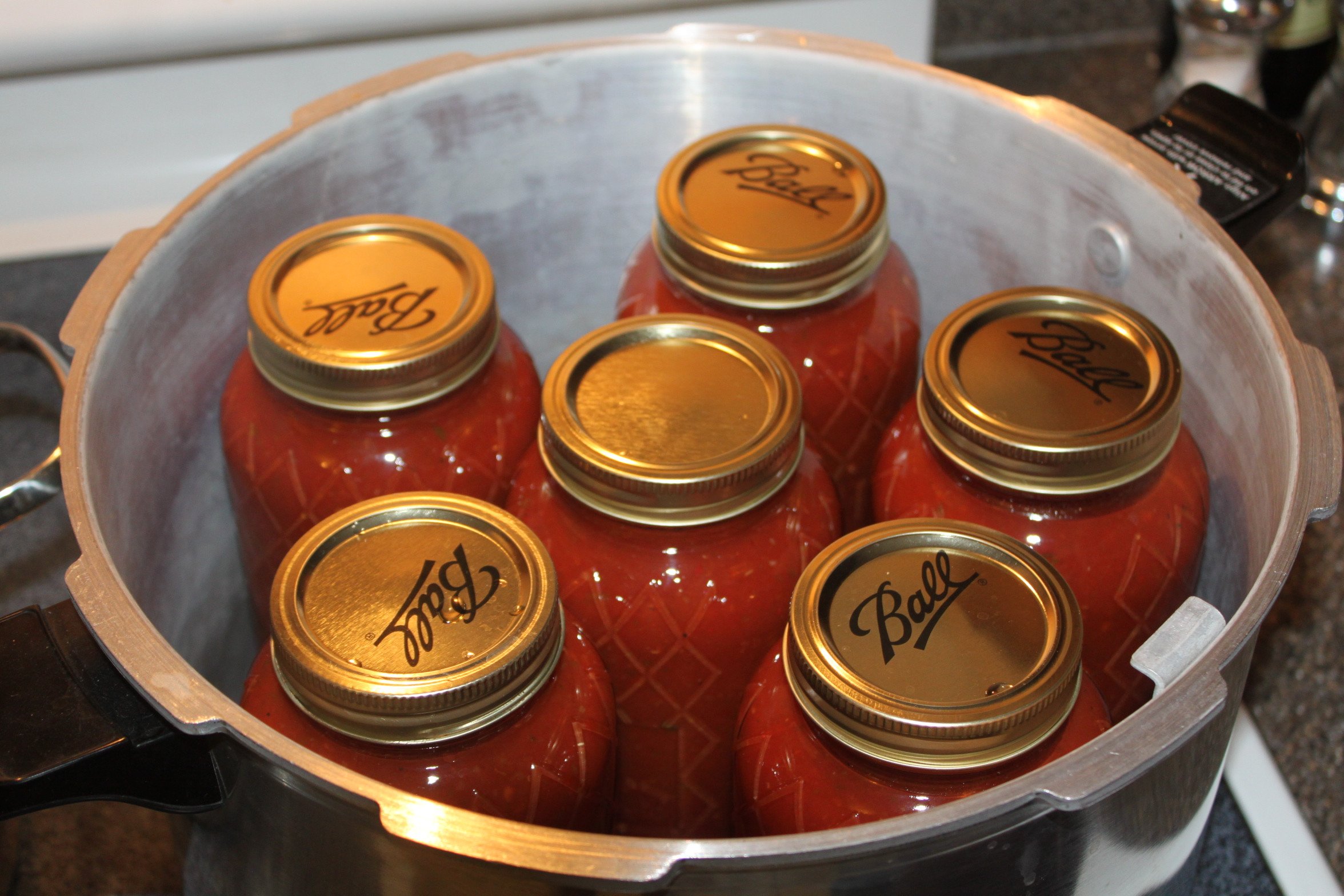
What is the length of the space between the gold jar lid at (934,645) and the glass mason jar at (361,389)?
0.21 metres

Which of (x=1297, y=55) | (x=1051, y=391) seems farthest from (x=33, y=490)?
(x=1297, y=55)

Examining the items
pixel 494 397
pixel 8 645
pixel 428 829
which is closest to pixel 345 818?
pixel 428 829

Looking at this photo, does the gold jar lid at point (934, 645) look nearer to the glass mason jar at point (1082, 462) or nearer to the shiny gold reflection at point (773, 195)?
the glass mason jar at point (1082, 462)

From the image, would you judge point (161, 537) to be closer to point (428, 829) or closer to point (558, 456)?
point (558, 456)

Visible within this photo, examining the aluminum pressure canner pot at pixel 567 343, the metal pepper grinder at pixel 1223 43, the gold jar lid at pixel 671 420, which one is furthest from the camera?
the metal pepper grinder at pixel 1223 43

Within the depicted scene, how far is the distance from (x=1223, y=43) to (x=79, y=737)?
0.92 metres

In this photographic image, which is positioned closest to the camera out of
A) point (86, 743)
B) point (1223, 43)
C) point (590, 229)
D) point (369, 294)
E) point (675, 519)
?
point (86, 743)

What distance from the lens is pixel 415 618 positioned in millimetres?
476

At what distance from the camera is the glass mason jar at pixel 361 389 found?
1.91ft

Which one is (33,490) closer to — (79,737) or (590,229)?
(79,737)

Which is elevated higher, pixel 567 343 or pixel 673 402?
pixel 673 402

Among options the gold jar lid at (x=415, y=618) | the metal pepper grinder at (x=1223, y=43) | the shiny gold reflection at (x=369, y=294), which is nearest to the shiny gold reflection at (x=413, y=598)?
the gold jar lid at (x=415, y=618)

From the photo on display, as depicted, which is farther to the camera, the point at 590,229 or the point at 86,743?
the point at 590,229

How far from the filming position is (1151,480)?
0.56 meters
